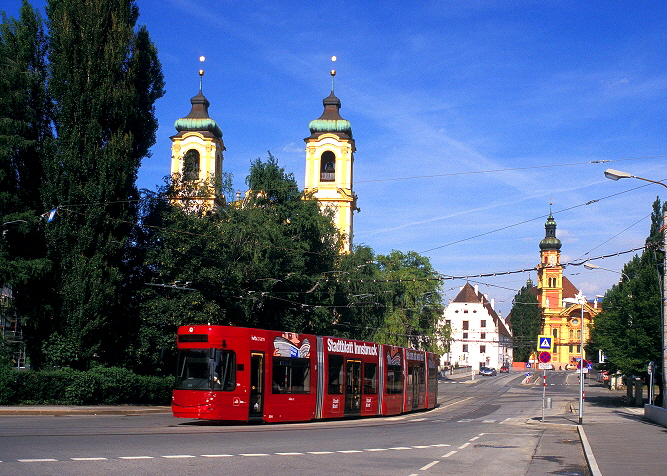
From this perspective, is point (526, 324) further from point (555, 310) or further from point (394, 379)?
point (394, 379)

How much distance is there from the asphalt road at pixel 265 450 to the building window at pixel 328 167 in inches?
2136

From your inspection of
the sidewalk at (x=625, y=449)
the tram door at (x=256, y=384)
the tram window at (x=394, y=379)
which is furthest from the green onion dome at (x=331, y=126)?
the tram door at (x=256, y=384)

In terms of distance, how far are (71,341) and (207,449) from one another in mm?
17584

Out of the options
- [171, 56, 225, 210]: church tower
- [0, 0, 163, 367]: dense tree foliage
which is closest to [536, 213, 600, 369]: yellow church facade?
[171, 56, 225, 210]: church tower

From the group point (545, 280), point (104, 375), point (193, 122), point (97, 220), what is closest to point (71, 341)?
point (104, 375)

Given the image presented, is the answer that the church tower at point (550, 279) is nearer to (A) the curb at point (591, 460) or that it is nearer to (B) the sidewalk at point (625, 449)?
(B) the sidewalk at point (625, 449)

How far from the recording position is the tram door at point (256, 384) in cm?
2317

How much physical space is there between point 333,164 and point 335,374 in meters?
51.3

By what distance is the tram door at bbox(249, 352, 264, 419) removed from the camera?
23.2 metres

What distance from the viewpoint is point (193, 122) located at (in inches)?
3039

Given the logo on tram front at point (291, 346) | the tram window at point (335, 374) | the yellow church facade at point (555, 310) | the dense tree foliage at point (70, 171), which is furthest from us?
the yellow church facade at point (555, 310)

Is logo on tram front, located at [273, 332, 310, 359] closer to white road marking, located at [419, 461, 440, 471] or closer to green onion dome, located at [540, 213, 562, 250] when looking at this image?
white road marking, located at [419, 461, 440, 471]

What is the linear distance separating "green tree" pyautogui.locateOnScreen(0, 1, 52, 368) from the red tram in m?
11.0

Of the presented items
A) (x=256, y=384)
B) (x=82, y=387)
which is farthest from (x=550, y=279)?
(x=256, y=384)
